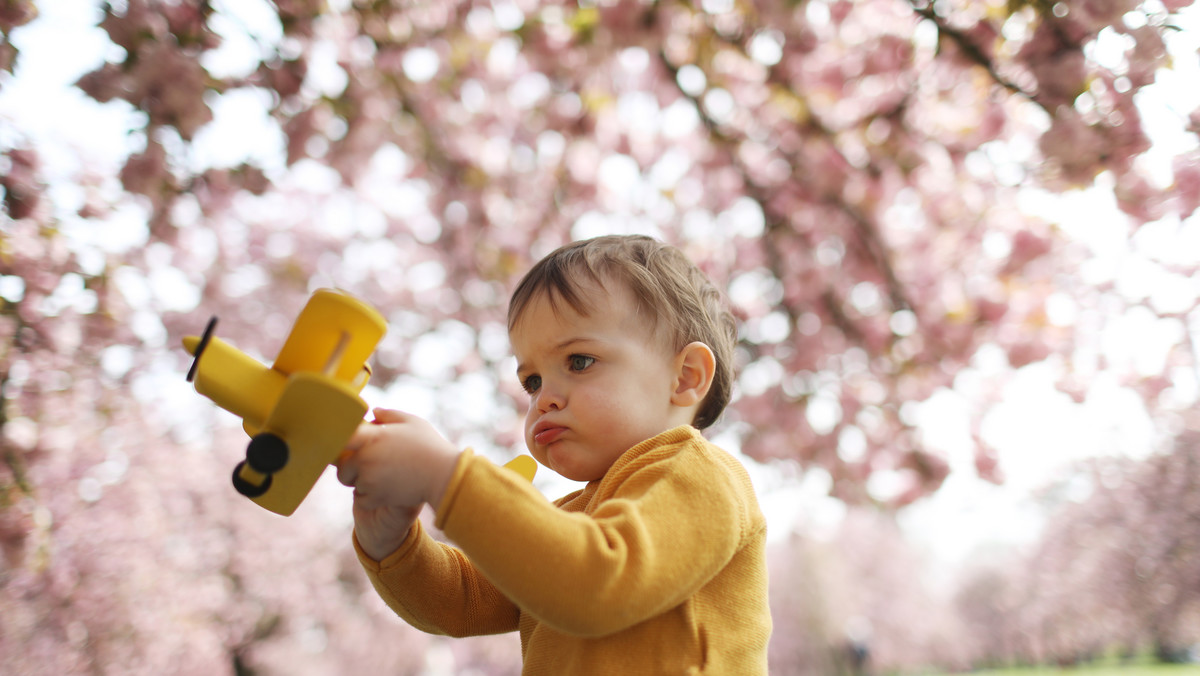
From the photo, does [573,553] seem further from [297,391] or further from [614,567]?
[297,391]

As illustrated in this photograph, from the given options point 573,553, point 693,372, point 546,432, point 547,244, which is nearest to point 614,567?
point 573,553

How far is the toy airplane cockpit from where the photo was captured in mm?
761

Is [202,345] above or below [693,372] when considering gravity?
above

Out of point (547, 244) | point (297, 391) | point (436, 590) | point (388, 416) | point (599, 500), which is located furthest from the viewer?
point (547, 244)

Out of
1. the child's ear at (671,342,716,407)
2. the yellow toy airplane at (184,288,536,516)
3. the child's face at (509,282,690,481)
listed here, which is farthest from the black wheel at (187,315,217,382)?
the child's ear at (671,342,716,407)

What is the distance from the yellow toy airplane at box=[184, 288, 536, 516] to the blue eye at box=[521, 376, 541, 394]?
41cm

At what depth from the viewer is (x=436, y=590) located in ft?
3.92

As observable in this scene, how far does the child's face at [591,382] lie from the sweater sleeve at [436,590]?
26cm

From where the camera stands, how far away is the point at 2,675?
8.87 feet

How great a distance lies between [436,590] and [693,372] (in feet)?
1.94

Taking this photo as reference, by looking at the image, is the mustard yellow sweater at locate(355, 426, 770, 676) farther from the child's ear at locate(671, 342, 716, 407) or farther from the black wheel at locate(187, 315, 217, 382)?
the black wheel at locate(187, 315, 217, 382)

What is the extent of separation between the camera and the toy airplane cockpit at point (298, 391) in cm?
76

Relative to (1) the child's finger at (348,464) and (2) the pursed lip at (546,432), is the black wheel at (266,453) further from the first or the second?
(2) the pursed lip at (546,432)

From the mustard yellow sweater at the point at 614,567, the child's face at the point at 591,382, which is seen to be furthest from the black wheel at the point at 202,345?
the child's face at the point at 591,382
